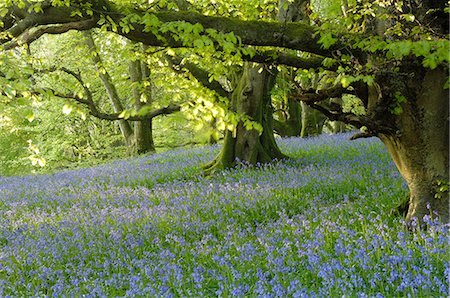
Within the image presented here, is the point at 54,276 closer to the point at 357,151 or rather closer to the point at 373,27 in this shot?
the point at 373,27

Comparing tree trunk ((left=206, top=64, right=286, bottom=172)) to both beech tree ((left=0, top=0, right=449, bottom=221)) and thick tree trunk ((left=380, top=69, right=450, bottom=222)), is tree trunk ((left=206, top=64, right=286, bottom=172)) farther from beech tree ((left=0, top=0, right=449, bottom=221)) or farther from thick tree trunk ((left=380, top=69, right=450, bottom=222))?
thick tree trunk ((left=380, top=69, right=450, bottom=222))

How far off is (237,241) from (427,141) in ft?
8.77

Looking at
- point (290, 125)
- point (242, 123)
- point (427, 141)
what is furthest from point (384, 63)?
point (290, 125)

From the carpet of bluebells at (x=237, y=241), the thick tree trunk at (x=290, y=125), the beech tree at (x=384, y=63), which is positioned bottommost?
the carpet of bluebells at (x=237, y=241)

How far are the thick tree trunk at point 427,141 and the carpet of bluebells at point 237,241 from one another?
0.34 m

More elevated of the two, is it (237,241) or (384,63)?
(384,63)

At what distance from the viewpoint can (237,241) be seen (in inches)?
221

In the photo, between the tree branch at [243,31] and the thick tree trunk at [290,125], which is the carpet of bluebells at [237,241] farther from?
the thick tree trunk at [290,125]

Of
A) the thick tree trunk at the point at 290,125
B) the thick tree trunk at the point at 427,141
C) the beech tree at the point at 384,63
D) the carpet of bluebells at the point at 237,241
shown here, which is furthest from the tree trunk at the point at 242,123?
the thick tree trunk at the point at 290,125

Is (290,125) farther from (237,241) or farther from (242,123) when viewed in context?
(237,241)

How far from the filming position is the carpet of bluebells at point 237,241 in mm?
4090

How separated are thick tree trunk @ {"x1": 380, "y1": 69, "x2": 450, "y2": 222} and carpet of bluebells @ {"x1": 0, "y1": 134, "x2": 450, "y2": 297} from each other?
13.6 inches

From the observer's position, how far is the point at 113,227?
6.75m

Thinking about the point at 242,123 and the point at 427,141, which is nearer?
the point at 427,141
